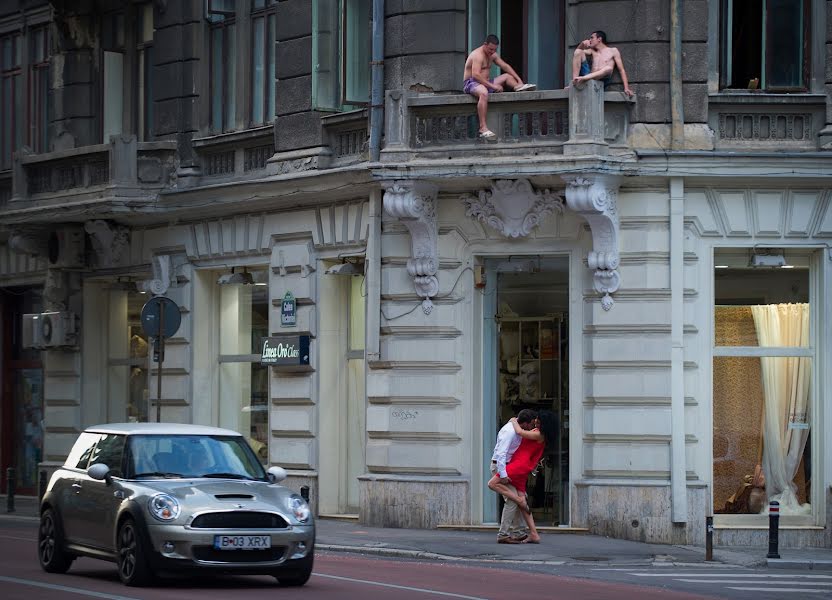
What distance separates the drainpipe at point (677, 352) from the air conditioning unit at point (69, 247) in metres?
12.2

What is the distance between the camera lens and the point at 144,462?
1730 centimetres

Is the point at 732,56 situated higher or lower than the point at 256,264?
higher

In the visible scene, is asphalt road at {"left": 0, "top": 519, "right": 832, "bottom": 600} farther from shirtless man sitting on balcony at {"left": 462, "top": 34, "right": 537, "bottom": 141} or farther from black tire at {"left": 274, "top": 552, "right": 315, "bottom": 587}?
shirtless man sitting on balcony at {"left": 462, "top": 34, "right": 537, "bottom": 141}

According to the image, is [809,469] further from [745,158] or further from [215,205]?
[215,205]

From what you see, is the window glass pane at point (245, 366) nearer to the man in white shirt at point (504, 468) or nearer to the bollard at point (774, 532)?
the man in white shirt at point (504, 468)

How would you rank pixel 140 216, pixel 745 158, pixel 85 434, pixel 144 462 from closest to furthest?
pixel 144 462
pixel 85 434
pixel 745 158
pixel 140 216

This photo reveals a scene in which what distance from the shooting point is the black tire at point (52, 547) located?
17844 mm

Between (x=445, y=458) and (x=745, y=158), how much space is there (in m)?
5.69

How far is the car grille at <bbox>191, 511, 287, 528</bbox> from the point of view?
1605cm

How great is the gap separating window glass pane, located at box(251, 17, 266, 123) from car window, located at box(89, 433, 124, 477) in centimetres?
1116

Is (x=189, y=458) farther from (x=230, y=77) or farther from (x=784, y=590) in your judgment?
(x=230, y=77)

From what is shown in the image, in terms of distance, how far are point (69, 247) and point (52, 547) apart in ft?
47.1

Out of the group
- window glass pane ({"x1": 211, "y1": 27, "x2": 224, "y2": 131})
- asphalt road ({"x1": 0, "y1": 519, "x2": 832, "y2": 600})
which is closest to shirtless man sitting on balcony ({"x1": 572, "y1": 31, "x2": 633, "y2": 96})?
asphalt road ({"x1": 0, "y1": 519, "x2": 832, "y2": 600})

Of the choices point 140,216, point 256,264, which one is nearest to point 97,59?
point 140,216
